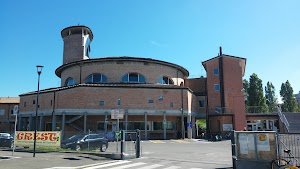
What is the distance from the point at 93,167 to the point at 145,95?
22380mm

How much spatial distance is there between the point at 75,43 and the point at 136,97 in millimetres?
20181

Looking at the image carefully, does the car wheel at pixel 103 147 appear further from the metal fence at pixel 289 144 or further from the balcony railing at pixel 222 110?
the balcony railing at pixel 222 110

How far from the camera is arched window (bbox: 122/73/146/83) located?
38688 millimetres

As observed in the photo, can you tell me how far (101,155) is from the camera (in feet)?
53.8

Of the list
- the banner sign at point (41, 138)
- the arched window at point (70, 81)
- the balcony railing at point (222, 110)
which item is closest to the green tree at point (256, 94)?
the balcony railing at point (222, 110)

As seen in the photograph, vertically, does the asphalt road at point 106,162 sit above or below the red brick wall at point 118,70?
below

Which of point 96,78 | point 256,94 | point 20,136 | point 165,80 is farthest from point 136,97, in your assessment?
point 256,94

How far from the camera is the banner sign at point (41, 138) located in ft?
64.9

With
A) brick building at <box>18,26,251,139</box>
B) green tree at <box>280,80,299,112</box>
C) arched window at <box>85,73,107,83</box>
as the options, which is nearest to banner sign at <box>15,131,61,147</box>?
brick building at <box>18,26,251,139</box>

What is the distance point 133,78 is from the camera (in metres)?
39.2

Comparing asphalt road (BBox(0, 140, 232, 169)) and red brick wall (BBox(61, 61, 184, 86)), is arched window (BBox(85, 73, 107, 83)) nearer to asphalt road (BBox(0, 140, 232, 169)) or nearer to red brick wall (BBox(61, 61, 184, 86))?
red brick wall (BBox(61, 61, 184, 86))

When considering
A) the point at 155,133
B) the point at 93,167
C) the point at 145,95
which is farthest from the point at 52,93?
the point at 93,167

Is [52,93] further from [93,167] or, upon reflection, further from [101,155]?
[93,167]

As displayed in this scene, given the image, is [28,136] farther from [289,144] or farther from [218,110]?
[218,110]
